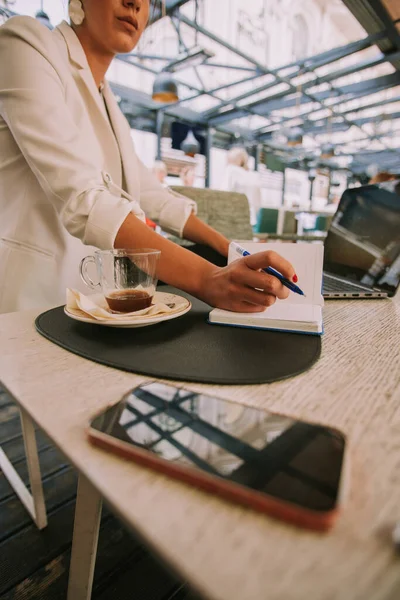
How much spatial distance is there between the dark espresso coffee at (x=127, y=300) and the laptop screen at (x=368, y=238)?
0.62 m

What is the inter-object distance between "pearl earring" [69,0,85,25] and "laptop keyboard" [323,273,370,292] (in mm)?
1013

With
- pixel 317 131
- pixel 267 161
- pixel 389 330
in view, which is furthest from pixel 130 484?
pixel 267 161

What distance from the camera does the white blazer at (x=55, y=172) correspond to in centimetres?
69

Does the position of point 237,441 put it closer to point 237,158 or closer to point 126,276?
point 126,276

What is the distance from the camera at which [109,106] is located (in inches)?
46.6

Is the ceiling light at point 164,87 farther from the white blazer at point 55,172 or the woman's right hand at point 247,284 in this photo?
the woman's right hand at point 247,284

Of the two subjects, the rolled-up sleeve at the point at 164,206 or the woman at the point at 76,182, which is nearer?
the woman at the point at 76,182

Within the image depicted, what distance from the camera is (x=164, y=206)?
1237 mm

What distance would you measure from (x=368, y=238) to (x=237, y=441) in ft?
2.81

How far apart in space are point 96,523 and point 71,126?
28.9 inches

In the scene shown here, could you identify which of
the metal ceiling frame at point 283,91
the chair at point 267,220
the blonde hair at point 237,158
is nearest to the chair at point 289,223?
the chair at point 267,220

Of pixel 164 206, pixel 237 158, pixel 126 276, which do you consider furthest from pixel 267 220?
pixel 126 276

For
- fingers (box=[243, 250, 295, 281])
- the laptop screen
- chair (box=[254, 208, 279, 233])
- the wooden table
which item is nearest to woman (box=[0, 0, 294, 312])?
fingers (box=[243, 250, 295, 281])

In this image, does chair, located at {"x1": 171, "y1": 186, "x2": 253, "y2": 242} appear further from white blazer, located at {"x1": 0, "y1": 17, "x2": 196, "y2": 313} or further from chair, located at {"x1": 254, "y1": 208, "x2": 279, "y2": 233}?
chair, located at {"x1": 254, "y1": 208, "x2": 279, "y2": 233}
